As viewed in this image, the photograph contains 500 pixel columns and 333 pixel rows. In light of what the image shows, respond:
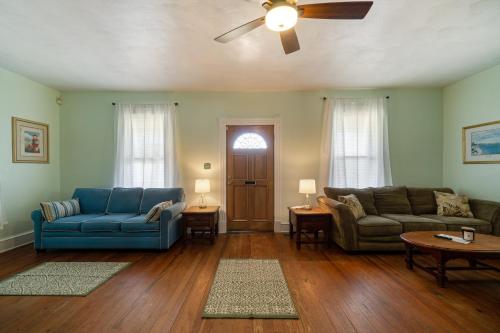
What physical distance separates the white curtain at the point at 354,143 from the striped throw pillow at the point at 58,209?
14.2 ft

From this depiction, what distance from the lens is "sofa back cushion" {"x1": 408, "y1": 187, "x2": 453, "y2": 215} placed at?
4.14 m

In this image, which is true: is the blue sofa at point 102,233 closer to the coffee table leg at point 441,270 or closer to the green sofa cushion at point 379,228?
the green sofa cushion at point 379,228

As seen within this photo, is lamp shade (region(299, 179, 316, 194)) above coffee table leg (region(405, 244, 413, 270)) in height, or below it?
above

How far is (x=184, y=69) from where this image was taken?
146 inches

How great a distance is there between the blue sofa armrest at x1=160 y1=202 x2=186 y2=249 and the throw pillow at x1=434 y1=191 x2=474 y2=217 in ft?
13.9

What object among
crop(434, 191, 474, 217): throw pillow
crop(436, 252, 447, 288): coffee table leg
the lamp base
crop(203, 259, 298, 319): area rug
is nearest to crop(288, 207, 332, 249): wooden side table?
the lamp base

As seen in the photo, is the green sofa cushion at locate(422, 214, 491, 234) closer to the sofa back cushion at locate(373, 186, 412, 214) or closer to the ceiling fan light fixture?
the sofa back cushion at locate(373, 186, 412, 214)

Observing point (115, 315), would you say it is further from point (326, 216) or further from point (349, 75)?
point (349, 75)

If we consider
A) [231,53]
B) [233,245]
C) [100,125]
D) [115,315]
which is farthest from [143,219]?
[231,53]

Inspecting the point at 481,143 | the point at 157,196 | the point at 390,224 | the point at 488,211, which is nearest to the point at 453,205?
the point at 488,211

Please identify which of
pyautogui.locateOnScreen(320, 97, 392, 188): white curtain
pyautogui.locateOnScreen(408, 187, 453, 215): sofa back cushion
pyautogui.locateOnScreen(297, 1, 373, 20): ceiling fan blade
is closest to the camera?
pyautogui.locateOnScreen(297, 1, 373, 20): ceiling fan blade

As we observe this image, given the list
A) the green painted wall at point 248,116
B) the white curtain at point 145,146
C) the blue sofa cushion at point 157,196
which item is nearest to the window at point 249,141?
the green painted wall at point 248,116

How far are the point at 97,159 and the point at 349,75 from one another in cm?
481

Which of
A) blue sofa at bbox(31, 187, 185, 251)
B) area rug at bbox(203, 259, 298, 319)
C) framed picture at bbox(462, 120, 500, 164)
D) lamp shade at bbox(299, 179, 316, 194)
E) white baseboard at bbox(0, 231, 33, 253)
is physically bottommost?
area rug at bbox(203, 259, 298, 319)
